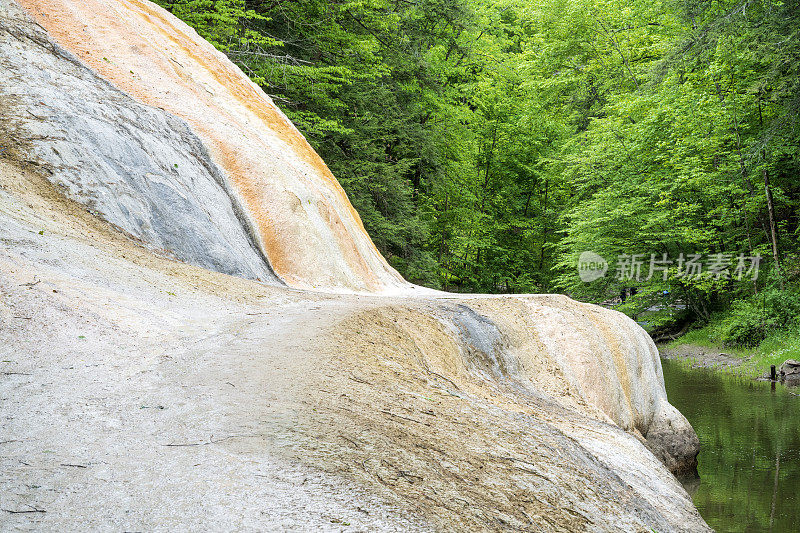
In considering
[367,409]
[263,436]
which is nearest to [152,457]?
[263,436]

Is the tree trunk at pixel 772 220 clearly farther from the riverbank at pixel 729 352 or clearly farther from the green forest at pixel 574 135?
the riverbank at pixel 729 352

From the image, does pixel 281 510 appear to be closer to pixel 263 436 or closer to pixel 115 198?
pixel 263 436

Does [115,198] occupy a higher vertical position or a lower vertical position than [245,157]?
lower

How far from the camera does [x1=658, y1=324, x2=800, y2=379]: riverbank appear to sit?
18.4m

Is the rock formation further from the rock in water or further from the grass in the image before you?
the grass

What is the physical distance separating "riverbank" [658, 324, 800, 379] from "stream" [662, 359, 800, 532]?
1018mm

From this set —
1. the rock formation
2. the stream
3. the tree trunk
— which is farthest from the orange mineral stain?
the tree trunk

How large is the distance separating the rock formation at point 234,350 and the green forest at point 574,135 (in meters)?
5.40

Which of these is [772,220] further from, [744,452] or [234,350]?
[234,350]

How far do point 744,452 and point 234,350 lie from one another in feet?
34.9

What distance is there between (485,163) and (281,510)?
96.8 ft

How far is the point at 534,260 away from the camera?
3144 centimetres

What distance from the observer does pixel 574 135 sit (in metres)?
29.8

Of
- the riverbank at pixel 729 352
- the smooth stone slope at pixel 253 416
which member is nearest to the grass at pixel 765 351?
the riverbank at pixel 729 352
